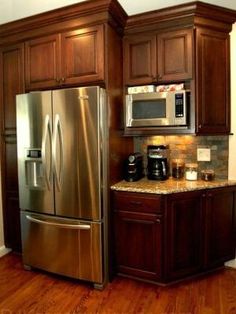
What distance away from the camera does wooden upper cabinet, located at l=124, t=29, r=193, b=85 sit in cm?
232

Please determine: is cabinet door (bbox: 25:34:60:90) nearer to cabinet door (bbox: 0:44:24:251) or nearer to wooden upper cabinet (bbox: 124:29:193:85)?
cabinet door (bbox: 0:44:24:251)

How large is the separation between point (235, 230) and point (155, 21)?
225cm

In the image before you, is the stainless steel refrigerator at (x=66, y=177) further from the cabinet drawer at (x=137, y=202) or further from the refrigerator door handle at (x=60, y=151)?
the cabinet drawer at (x=137, y=202)

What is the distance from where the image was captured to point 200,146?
2.63m

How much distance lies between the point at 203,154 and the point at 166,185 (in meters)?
0.61

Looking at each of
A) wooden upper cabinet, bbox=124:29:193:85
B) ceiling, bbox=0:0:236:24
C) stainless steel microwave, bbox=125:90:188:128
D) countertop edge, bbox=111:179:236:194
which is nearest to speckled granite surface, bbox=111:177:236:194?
countertop edge, bbox=111:179:236:194

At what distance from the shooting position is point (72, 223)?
2.24 meters

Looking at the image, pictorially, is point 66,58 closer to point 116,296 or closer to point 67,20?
point 67,20

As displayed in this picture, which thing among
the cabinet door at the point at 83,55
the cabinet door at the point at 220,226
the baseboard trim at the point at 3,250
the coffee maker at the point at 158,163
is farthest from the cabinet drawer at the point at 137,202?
the baseboard trim at the point at 3,250

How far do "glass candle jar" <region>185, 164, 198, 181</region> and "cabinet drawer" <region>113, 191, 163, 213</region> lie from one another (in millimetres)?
579

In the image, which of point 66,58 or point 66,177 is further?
point 66,58

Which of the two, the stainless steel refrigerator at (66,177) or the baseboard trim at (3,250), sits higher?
the stainless steel refrigerator at (66,177)

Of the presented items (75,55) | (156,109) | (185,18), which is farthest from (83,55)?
(185,18)

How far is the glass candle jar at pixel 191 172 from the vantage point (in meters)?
2.55
